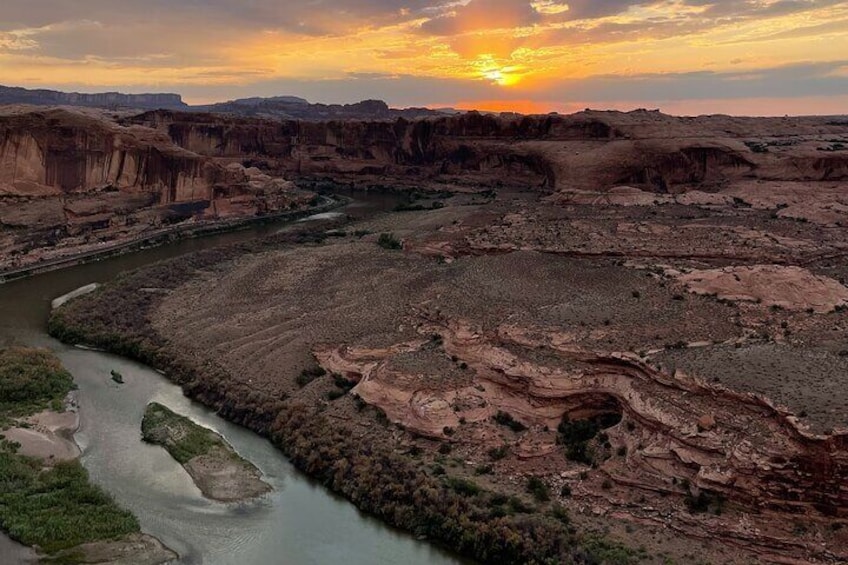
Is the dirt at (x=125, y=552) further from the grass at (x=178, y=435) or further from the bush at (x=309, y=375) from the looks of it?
the bush at (x=309, y=375)

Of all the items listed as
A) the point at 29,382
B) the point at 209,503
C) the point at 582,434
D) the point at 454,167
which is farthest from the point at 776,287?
the point at 454,167

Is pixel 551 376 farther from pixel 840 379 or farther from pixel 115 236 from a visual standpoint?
pixel 115 236

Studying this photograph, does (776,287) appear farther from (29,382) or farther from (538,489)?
(29,382)

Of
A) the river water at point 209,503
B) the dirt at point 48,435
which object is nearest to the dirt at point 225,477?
the river water at point 209,503

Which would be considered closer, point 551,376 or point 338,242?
point 551,376

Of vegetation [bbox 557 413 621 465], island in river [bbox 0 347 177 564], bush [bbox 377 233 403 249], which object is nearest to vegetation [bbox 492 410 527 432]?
vegetation [bbox 557 413 621 465]

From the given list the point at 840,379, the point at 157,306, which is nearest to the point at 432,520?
the point at 840,379

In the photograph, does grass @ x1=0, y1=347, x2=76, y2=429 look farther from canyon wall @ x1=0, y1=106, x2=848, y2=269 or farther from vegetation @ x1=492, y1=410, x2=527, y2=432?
canyon wall @ x1=0, y1=106, x2=848, y2=269

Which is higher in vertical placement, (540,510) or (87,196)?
(87,196)
